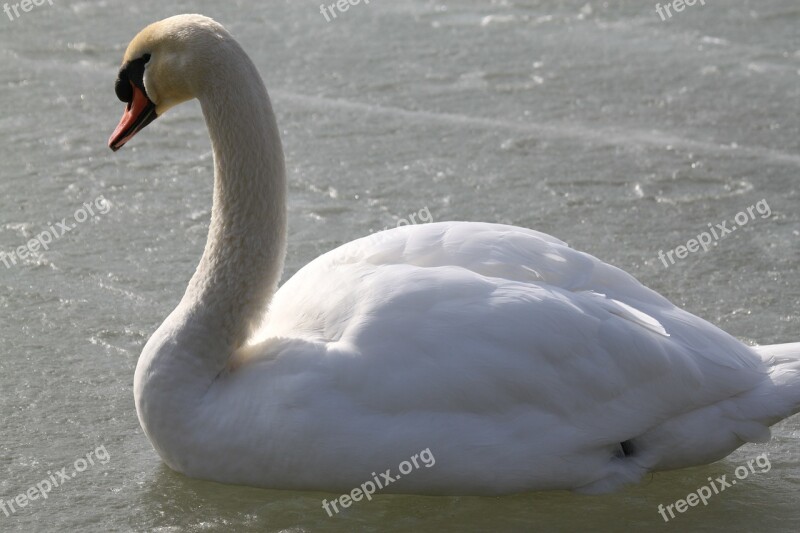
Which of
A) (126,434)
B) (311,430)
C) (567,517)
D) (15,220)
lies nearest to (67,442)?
(126,434)

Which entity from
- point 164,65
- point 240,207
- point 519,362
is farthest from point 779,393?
point 164,65

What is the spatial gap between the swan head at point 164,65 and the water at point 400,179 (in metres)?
1.02

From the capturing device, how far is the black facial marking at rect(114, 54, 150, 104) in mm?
4383

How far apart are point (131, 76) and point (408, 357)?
134 centimetres

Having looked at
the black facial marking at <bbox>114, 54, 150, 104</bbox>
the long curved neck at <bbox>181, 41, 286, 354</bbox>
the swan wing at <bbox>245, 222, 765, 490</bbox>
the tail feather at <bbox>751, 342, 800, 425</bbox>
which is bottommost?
the tail feather at <bbox>751, 342, 800, 425</bbox>

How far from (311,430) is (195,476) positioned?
1.66 feet

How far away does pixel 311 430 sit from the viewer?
3.94 m

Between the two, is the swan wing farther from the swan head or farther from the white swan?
the swan head

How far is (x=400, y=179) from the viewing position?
673 centimetres

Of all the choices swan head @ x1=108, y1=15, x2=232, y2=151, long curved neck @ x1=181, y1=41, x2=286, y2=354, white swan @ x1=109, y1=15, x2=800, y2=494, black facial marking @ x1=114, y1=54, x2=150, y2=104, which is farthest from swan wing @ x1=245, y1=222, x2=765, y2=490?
black facial marking @ x1=114, y1=54, x2=150, y2=104

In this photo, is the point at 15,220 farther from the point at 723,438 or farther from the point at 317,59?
the point at 723,438

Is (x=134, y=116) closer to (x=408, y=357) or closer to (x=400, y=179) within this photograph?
(x=408, y=357)

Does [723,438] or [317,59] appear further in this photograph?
[317,59]

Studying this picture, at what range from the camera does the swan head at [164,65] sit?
4273mm
